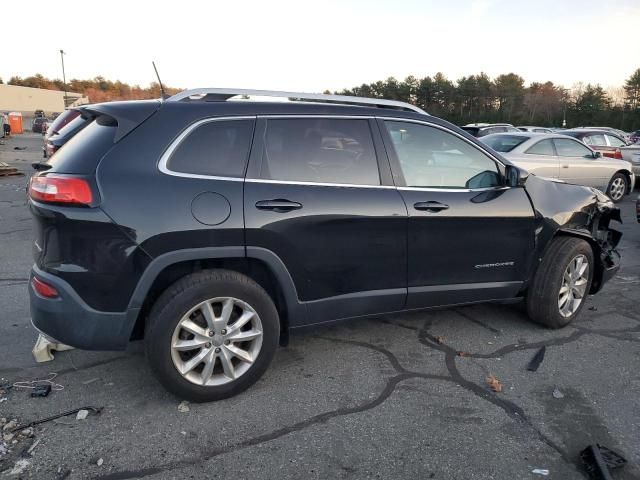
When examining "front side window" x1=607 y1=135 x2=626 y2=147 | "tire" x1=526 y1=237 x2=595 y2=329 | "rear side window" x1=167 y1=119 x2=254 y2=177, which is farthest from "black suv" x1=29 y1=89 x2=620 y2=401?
"front side window" x1=607 y1=135 x2=626 y2=147

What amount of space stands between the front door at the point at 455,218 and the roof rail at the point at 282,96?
0.61 feet

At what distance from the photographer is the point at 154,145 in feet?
9.87

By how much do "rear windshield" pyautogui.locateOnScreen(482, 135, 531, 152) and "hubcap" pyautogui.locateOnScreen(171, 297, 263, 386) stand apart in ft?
27.9

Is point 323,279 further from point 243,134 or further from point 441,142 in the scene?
point 441,142

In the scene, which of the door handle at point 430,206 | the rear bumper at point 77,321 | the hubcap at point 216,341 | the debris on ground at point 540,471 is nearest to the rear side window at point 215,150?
the hubcap at point 216,341

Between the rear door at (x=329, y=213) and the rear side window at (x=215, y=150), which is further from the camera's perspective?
the rear door at (x=329, y=213)

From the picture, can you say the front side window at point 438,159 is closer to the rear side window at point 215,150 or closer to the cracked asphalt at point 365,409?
the rear side window at point 215,150

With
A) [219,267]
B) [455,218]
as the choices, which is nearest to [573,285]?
[455,218]

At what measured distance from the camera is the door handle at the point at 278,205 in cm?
315

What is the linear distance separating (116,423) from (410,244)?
2239 mm

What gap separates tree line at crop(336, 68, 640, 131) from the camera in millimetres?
51375

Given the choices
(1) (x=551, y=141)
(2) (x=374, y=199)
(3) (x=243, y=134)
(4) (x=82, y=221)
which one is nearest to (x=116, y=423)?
(4) (x=82, y=221)

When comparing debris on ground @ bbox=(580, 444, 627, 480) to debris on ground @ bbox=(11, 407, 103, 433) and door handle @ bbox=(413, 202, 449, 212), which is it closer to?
door handle @ bbox=(413, 202, 449, 212)

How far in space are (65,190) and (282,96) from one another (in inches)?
60.4
